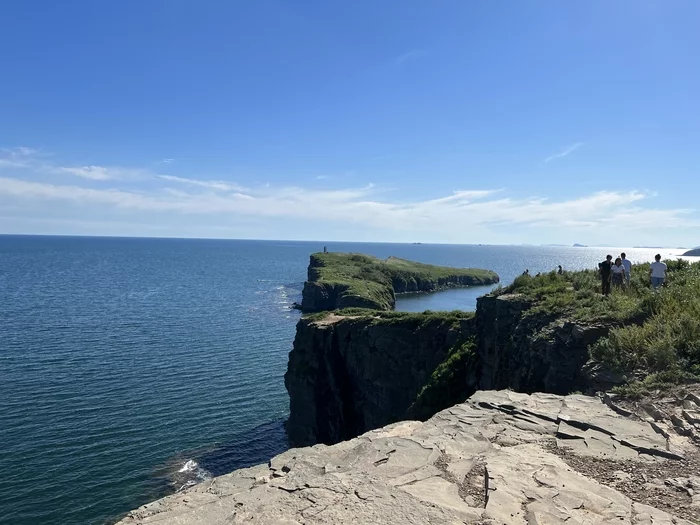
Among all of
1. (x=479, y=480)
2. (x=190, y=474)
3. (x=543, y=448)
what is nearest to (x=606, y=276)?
(x=543, y=448)

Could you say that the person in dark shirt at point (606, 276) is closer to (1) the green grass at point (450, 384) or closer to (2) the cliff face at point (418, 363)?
(2) the cliff face at point (418, 363)

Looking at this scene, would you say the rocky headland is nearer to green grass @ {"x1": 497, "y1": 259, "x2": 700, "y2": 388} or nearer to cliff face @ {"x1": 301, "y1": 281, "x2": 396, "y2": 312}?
green grass @ {"x1": 497, "y1": 259, "x2": 700, "y2": 388}

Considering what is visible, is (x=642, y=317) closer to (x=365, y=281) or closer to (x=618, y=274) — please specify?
(x=618, y=274)

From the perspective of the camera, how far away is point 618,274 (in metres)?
22.0

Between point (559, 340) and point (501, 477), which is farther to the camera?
point (559, 340)

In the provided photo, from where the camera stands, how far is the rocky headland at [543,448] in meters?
8.05

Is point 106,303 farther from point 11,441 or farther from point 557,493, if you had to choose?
point 557,493

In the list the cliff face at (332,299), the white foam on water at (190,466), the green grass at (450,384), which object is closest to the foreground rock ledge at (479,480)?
the green grass at (450,384)

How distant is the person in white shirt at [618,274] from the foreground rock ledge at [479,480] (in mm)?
11882

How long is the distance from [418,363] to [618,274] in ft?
53.7

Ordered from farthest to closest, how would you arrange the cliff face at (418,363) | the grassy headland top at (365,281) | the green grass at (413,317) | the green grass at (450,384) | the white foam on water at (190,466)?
the grassy headland top at (365,281) < the green grass at (413,317) < the white foam on water at (190,466) < the green grass at (450,384) < the cliff face at (418,363)

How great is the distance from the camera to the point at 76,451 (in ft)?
108

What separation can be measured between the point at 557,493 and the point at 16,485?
33.5m

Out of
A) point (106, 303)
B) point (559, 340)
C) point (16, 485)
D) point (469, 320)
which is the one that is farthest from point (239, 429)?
point (106, 303)
